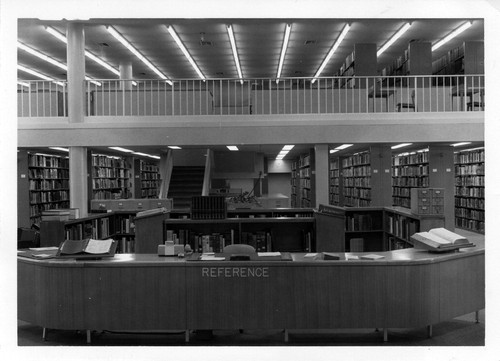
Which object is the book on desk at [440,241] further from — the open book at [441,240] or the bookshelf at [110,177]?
the bookshelf at [110,177]

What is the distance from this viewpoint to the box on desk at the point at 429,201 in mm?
7348

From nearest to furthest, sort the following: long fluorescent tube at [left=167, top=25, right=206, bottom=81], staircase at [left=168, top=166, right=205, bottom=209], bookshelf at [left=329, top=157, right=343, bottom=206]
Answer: long fluorescent tube at [left=167, top=25, right=206, bottom=81] → staircase at [left=168, top=166, right=205, bottom=209] → bookshelf at [left=329, top=157, right=343, bottom=206]

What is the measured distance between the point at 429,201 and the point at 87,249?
5.12 metres

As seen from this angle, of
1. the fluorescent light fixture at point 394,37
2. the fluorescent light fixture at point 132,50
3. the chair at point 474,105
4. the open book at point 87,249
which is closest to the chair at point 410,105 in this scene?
the chair at point 474,105

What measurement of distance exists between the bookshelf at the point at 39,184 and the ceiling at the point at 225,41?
180cm

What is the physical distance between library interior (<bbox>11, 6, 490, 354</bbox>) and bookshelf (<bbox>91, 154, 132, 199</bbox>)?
4.3 inches

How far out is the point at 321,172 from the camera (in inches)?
425

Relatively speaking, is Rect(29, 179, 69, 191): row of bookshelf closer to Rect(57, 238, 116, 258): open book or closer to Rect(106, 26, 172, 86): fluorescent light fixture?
Rect(106, 26, 172, 86): fluorescent light fixture

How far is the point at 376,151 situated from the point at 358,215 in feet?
9.74

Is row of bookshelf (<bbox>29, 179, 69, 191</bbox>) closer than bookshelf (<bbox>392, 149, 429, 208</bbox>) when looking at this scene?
Yes

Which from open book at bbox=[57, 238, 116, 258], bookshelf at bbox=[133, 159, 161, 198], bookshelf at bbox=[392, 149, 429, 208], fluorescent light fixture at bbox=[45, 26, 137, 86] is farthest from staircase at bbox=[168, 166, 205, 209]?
open book at bbox=[57, 238, 116, 258]

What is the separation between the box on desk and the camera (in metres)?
7.35

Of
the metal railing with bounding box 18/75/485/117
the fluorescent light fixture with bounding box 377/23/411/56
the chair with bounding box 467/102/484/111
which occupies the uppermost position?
the fluorescent light fixture with bounding box 377/23/411/56
